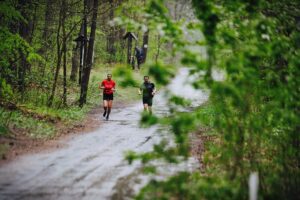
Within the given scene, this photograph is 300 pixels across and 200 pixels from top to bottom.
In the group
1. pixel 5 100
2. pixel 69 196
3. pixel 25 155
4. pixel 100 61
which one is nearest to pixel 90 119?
pixel 5 100

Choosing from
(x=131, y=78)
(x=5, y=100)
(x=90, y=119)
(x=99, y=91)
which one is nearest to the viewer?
(x=131, y=78)

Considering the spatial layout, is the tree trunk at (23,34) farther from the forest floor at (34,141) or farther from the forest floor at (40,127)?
the forest floor at (34,141)

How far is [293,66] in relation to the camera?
6.29m

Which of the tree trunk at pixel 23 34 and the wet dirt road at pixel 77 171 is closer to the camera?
the wet dirt road at pixel 77 171

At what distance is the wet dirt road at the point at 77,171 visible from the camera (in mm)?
8062

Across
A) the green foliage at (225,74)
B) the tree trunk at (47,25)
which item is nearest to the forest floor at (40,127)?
the tree trunk at (47,25)

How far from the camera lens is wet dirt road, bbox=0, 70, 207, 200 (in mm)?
8062

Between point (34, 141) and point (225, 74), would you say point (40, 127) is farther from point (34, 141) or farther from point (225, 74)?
point (225, 74)

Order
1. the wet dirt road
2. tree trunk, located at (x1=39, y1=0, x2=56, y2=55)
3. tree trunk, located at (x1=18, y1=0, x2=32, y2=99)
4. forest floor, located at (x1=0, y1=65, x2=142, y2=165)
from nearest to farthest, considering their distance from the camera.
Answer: the wet dirt road
forest floor, located at (x1=0, y1=65, x2=142, y2=165)
tree trunk, located at (x1=18, y1=0, x2=32, y2=99)
tree trunk, located at (x1=39, y1=0, x2=56, y2=55)

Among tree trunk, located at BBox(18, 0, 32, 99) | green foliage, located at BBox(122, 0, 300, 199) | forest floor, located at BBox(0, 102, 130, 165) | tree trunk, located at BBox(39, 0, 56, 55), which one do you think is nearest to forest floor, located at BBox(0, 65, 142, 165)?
forest floor, located at BBox(0, 102, 130, 165)

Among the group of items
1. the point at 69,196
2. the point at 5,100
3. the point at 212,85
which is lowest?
the point at 69,196

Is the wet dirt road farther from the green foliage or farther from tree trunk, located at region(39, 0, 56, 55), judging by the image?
tree trunk, located at region(39, 0, 56, 55)

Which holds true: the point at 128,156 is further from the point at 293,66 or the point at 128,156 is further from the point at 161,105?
the point at 161,105

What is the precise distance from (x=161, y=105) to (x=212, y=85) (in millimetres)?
20106
